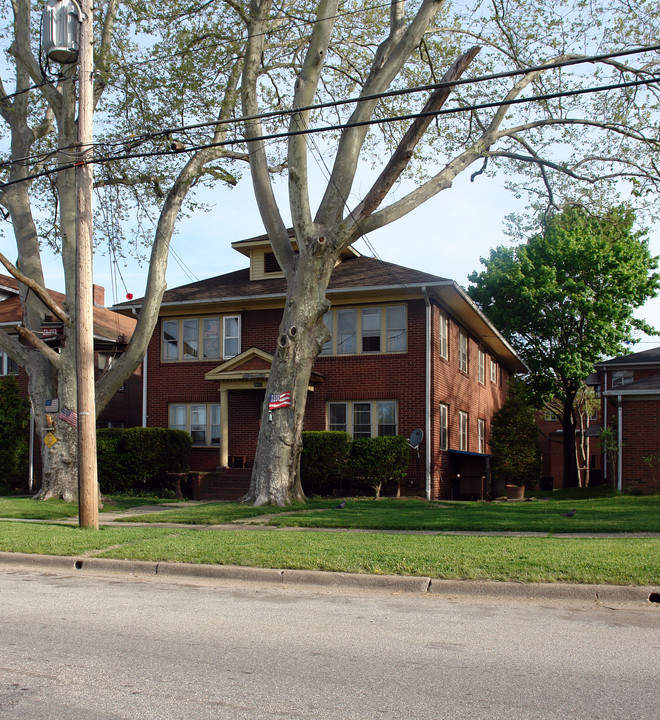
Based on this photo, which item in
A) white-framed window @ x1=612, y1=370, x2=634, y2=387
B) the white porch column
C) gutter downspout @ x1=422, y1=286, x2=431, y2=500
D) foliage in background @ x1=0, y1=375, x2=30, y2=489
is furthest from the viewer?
white-framed window @ x1=612, y1=370, x2=634, y2=387

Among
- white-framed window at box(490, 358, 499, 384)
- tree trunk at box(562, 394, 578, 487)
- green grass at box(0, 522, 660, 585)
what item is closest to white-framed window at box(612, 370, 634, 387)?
tree trunk at box(562, 394, 578, 487)

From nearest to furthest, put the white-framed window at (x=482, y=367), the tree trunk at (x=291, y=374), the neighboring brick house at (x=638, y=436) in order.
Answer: the tree trunk at (x=291, y=374) < the neighboring brick house at (x=638, y=436) < the white-framed window at (x=482, y=367)

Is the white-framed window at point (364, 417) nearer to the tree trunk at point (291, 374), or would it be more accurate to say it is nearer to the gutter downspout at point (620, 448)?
the tree trunk at point (291, 374)

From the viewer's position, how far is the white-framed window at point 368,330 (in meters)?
22.3

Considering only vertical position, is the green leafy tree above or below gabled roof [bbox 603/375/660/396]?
above

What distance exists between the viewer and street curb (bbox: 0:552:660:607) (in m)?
7.66

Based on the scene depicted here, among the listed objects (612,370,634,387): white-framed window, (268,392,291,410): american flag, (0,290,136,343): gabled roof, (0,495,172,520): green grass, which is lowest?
(0,495,172,520): green grass

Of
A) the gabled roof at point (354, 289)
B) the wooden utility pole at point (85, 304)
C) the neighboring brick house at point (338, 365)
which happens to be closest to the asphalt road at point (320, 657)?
the wooden utility pole at point (85, 304)

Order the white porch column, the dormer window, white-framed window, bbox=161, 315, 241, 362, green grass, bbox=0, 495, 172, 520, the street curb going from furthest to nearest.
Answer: the dormer window, white-framed window, bbox=161, 315, 241, 362, the white porch column, green grass, bbox=0, 495, 172, 520, the street curb

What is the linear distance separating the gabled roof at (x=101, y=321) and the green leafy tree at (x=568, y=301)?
1744 cm

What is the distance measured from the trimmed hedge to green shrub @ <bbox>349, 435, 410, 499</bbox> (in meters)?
5.79

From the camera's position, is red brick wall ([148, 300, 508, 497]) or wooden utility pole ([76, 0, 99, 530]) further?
red brick wall ([148, 300, 508, 497])

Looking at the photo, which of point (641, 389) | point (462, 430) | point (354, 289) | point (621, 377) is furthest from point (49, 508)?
point (621, 377)

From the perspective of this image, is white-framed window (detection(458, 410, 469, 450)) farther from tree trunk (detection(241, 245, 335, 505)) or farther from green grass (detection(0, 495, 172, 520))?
green grass (detection(0, 495, 172, 520))
